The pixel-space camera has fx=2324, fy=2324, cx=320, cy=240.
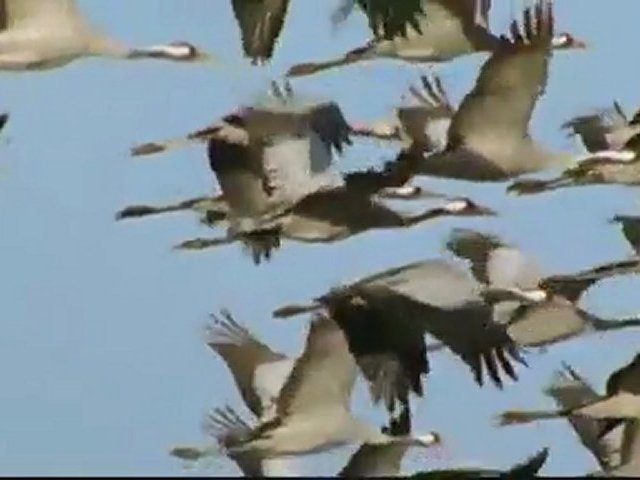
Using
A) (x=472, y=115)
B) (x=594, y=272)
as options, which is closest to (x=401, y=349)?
(x=472, y=115)

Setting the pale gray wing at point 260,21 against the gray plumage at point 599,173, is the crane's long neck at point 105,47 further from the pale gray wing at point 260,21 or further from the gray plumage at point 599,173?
the gray plumage at point 599,173

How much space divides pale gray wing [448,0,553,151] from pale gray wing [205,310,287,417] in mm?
1380

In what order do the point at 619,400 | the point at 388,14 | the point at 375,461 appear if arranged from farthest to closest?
the point at 375,461
the point at 619,400
the point at 388,14

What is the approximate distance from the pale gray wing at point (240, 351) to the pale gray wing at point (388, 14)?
10.5ft

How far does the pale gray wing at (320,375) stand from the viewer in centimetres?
737

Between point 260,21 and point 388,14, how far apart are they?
4.25 feet

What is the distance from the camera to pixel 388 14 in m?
4.92

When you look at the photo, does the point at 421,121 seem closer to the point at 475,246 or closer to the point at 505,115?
the point at 475,246

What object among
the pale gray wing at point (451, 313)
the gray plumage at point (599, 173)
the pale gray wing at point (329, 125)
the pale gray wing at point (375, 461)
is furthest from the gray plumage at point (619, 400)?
the pale gray wing at point (329, 125)

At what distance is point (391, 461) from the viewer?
8.18 m

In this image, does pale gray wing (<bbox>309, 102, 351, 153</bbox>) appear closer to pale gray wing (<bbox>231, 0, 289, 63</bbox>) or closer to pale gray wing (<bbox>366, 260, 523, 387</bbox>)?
pale gray wing (<bbox>366, 260, 523, 387</bbox>)

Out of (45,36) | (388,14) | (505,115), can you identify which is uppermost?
(388,14)

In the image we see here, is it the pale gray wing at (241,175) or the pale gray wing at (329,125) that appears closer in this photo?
the pale gray wing at (241,175)

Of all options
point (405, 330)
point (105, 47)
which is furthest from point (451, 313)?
point (105, 47)
